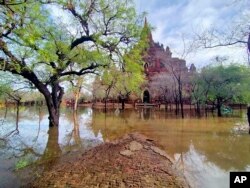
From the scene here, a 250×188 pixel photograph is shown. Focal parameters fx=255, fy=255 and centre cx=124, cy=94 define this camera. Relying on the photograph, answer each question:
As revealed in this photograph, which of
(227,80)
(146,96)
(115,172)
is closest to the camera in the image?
(115,172)

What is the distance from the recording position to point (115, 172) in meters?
6.36

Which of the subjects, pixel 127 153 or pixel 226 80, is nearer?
pixel 127 153

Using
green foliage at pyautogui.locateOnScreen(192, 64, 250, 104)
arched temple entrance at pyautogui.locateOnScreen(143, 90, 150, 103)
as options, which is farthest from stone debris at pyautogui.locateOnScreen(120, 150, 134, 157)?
arched temple entrance at pyautogui.locateOnScreen(143, 90, 150, 103)

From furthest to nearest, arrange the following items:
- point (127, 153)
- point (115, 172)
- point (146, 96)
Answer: point (146, 96) < point (127, 153) < point (115, 172)

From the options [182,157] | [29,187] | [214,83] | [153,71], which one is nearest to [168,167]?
[182,157]

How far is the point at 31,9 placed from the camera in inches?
427

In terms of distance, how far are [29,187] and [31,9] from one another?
7850mm

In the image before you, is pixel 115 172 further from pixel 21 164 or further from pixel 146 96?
pixel 146 96

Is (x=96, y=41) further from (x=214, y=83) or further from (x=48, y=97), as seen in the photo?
(x=214, y=83)

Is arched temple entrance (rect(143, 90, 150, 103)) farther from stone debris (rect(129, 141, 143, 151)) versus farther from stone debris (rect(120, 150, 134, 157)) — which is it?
stone debris (rect(120, 150, 134, 157))

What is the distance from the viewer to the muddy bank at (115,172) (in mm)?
5707

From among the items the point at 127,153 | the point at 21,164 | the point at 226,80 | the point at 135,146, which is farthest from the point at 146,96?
the point at 21,164

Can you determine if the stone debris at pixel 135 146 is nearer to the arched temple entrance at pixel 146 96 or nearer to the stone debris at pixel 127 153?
the stone debris at pixel 127 153

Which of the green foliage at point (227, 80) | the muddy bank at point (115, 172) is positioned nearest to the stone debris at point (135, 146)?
the muddy bank at point (115, 172)
